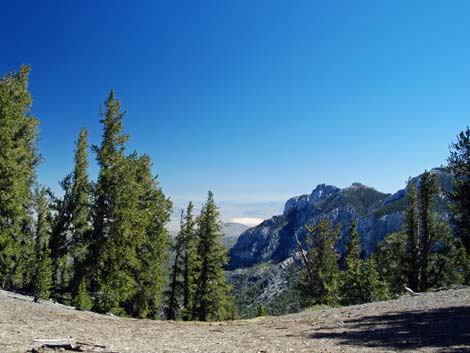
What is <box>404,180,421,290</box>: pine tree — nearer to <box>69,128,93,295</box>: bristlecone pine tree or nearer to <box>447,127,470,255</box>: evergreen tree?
<box>447,127,470,255</box>: evergreen tree

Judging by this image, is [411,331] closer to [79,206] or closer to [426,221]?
[79,206]

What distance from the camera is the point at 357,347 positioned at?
1112cm

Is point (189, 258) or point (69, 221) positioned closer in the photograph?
point (69, 221)

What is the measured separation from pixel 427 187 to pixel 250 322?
34325 mm

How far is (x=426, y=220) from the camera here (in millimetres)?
43719

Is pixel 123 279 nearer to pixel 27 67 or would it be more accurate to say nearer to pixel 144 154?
pixel 144 154

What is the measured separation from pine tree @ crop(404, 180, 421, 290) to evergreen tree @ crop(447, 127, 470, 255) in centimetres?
1831

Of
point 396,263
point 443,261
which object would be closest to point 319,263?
point 396,263

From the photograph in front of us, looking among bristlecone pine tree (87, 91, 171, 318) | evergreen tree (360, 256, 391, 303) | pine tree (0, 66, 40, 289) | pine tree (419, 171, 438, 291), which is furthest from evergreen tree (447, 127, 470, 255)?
pine tree (0, 66, 40, 289)

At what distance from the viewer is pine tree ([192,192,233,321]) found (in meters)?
36.6

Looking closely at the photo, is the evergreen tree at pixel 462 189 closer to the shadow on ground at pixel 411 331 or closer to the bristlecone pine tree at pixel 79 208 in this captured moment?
the shadow on ground at pixel 411 331

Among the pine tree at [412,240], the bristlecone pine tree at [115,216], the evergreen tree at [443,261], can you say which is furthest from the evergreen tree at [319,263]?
the bristlecone pine tree at [115,216]

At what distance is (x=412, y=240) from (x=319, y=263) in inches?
544

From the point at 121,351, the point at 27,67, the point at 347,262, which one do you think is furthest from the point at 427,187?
the point at 27,67
